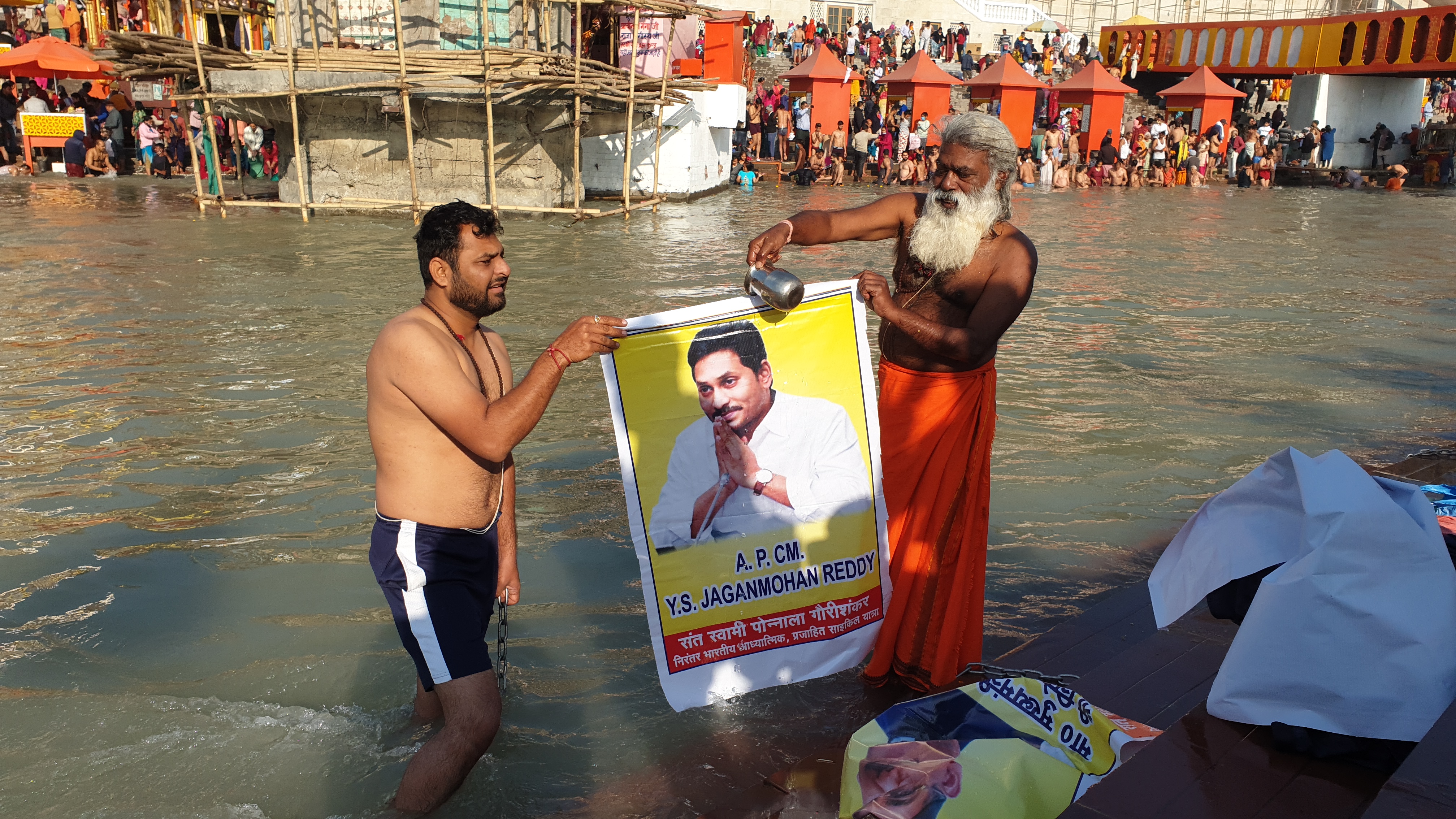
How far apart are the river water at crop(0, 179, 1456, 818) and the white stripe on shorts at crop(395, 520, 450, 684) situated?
49cm

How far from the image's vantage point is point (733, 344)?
3.01m

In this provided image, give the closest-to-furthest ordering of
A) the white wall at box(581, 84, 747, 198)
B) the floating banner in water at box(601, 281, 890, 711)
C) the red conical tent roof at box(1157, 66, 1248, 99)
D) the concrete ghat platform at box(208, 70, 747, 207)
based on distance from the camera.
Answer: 1. the floating banner in water at box(601, 281, 890, 711)
2. the concrete ghat platform at box(208, 70, 747, 207)
3. the white wall at box(581, 84, 747, 198)
4. the red conical tent roof at box(1157, 66, 1248, 99)

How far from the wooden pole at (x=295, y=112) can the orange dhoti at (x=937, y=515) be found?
1398 centimetres

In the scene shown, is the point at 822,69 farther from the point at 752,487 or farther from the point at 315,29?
the point at 752,487

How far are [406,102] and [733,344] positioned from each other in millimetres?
13338

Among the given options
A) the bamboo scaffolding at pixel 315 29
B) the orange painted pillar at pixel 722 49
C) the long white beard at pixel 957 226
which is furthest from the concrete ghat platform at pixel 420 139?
the long white beard at pixel 957 226

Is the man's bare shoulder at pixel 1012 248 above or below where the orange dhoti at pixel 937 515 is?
above

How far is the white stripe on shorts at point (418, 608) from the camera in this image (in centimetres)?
275

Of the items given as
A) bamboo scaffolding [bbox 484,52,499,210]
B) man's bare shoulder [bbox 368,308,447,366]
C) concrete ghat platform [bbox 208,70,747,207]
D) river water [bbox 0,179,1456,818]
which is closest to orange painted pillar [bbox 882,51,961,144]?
concrete ghat platform [bbox 208,70,747,207]

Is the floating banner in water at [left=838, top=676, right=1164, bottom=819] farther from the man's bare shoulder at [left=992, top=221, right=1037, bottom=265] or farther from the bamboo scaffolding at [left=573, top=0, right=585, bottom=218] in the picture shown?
the bamboo scaffolding at [left=573, top=0, right=585, bottom=218]

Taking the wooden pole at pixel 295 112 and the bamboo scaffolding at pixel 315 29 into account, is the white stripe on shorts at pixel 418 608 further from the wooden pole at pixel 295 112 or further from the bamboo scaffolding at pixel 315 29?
the bamboo scaffolding at pixel 315 29

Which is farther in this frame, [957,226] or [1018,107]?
[1018,107]

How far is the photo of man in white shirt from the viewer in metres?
2.96

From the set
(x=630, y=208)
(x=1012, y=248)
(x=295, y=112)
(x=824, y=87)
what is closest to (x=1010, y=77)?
(x=824, y=87)
